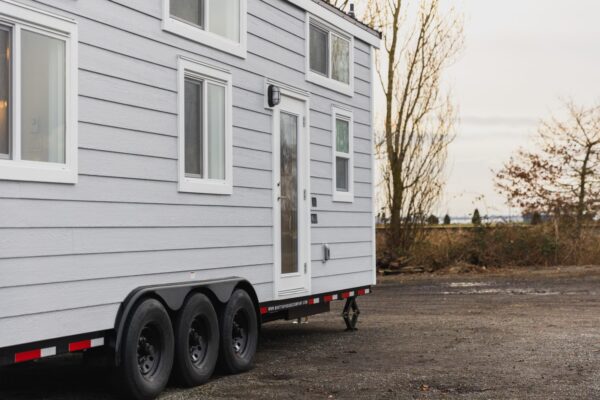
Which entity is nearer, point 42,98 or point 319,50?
point 42,98

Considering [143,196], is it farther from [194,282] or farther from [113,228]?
[194,282]

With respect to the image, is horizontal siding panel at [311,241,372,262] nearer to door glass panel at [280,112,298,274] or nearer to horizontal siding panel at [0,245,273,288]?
door glass panel at [280,112,298,274]

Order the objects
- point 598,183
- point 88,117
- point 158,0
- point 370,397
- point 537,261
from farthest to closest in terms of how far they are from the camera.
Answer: point 598,183 < point 537,261 < point 158,0 < point 370,397 < point 88,117

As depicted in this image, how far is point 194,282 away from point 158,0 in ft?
8.16

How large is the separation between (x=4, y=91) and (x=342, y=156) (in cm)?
636

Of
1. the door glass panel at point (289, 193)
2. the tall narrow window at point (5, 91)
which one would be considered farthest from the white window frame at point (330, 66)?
the tall narrow window at point (5, 91)

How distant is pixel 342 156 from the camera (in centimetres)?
1227

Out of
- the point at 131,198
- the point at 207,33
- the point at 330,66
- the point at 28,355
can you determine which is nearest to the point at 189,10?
the point at 207,33

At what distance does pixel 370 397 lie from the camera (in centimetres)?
765

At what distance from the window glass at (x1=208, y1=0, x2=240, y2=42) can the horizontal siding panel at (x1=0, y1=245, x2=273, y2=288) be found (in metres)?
2.13

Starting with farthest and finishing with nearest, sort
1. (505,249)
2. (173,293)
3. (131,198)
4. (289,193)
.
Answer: (505,249), (289,193), (173,293), (131,198)

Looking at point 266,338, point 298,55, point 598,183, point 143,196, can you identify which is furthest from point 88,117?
point 598,183

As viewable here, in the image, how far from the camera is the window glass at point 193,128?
28.5 feet

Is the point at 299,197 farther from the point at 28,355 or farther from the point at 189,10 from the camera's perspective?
the point at 28,355
